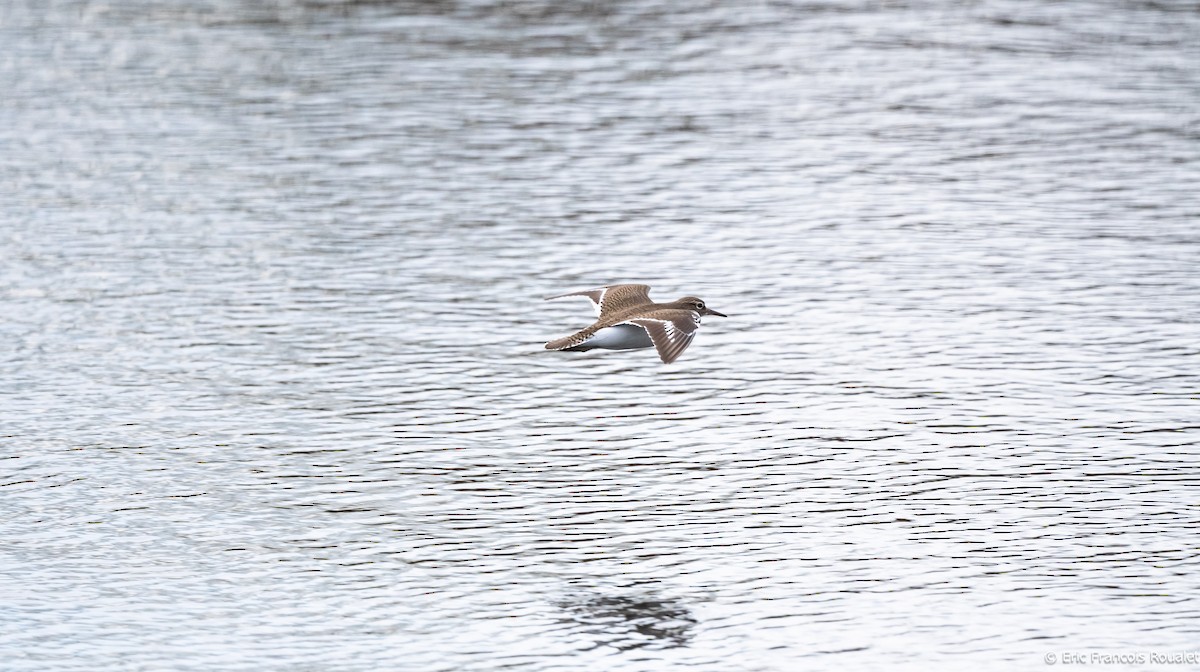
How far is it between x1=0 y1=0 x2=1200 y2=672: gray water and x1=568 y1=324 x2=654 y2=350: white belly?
1410 millimetres

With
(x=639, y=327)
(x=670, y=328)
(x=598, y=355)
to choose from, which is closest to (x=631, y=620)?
(x=670, y=328)

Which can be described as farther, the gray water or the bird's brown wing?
the bird's brown wing

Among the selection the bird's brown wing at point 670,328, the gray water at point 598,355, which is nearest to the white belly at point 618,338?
the bird's brown wing at point 670,328

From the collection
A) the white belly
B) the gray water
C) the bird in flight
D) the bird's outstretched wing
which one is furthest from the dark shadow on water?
the bird's outstretched wing

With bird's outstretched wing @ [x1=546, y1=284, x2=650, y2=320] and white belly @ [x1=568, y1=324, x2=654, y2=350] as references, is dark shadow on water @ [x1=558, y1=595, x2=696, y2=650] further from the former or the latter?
bird's outstretched wing @ [x1=546, y1=284, x2=650, y2=320]

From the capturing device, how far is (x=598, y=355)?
2622 centimetres

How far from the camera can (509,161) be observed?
3622 cm

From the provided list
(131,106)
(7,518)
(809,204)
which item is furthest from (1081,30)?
(7,518)

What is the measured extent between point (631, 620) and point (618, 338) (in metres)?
4.29

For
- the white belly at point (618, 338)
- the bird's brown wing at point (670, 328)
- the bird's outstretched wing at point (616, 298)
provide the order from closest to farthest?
the bird's brown wing at point (670, 328) < the white belly at point (618, 338) < the bird's outstretched wing at point (616, 298)

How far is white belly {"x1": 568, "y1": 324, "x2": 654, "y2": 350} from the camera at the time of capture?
20.5 meters

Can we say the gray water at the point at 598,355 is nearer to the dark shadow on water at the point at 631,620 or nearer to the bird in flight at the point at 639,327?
the dark shadow on water at the point at 631,620

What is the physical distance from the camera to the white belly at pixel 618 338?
20531mm

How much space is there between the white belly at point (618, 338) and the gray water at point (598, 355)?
1.41m
